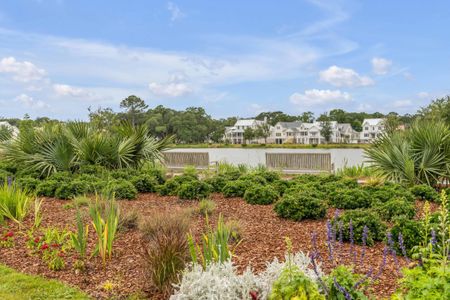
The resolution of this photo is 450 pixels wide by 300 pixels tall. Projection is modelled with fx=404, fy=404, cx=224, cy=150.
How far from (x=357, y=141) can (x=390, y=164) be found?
3664 inches

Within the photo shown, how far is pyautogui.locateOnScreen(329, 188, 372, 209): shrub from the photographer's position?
650cm

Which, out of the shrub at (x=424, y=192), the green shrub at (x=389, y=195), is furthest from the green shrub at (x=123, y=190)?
the shrub at (x=424, y=192)

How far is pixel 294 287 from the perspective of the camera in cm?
267

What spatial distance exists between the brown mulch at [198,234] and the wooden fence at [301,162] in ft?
21.6

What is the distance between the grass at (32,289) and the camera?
3.70 metres

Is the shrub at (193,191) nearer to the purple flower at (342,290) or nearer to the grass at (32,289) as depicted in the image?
the grass at (32,289)

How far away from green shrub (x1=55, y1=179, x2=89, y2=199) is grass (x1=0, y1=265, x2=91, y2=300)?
Answer: 393 cm

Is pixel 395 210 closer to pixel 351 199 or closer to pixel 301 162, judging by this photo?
pixel 351 199

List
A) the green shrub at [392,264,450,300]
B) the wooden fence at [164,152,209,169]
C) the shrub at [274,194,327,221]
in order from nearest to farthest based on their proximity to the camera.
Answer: the green shrub at [392,264,450,300], the shrub at [274,194,327,221], the wooden fence at [164,152,209,169]

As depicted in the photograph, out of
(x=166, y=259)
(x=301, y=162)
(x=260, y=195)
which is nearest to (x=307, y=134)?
(x=301, y=162)

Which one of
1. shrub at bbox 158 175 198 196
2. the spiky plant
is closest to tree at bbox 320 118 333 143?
the spiky plant

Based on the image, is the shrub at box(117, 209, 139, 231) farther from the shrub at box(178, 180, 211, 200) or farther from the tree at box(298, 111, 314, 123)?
the tree at box(298, 111, 314, 123)

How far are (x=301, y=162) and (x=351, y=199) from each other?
680cm

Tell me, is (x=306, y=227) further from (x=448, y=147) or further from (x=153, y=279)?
(x=448, y=147)
